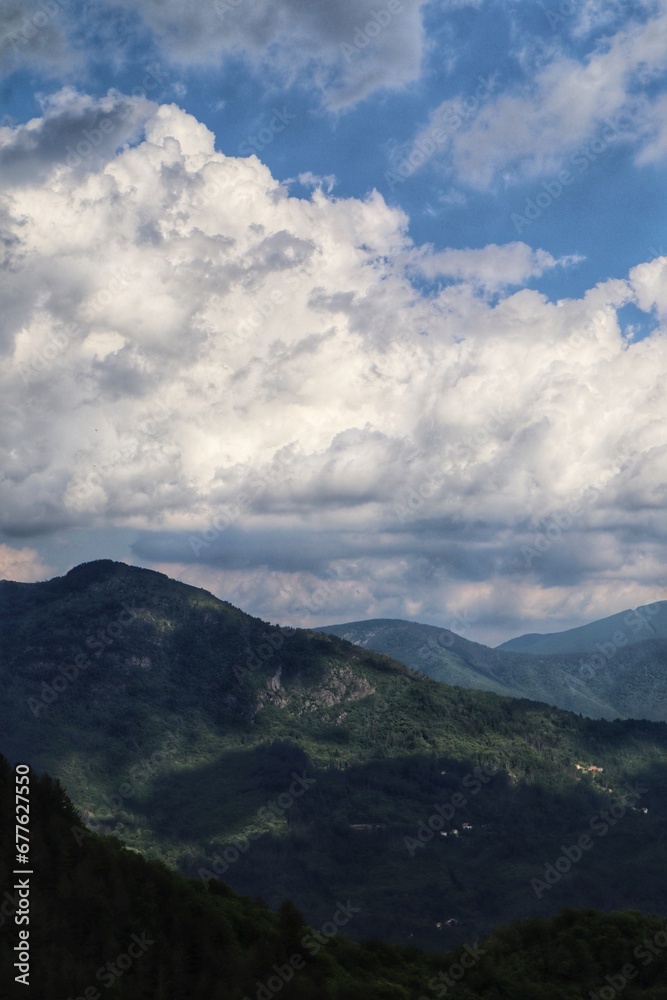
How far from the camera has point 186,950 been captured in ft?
394

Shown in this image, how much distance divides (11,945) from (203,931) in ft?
79.2

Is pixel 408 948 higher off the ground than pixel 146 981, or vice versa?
pixel 146 981

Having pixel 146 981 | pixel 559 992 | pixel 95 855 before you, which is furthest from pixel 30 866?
pixel 559 992

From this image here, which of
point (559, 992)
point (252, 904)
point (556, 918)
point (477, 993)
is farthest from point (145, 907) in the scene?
point (556, 918)

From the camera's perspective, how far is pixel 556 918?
173m

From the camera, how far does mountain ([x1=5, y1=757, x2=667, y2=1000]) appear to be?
11375 cm

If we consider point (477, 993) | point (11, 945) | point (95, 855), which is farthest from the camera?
point (477, 993)

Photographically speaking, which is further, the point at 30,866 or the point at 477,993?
the point at 477,993

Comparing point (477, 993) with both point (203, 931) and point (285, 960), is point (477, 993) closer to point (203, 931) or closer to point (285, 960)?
point (285, 960)

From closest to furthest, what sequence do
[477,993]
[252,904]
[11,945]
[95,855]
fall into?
[11,945] → [95,855] → [477,993] → [252,904]

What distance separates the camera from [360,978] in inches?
5404

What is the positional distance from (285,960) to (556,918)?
68184mm

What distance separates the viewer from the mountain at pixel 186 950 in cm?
11375

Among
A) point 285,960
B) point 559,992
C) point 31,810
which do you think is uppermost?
point 31,810
